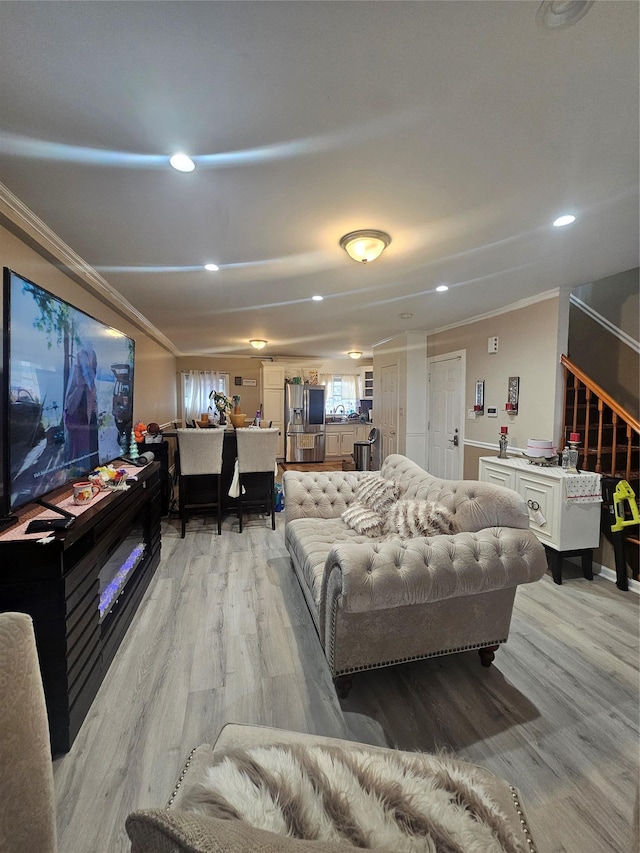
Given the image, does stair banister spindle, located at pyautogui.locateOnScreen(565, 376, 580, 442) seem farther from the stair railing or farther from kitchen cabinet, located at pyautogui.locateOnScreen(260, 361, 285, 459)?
kitchen cabinet, located at pyautogui.locateOnScreen(260, 361, 285, 459)

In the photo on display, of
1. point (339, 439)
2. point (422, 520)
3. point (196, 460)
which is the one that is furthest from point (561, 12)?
point (339, 439)

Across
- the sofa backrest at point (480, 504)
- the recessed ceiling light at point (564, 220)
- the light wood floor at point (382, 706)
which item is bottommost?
the light wood floor at point (382, 706)

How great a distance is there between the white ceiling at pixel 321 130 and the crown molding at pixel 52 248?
0.07 m

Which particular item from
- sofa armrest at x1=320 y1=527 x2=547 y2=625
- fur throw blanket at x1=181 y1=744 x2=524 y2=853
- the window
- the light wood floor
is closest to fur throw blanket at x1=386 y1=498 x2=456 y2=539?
sofa armrest at x1=320 y1=527 x2=547 y2=625

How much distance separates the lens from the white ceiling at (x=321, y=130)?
99cm

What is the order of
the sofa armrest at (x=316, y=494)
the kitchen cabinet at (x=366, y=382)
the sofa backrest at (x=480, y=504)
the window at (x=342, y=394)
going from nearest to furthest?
the sofa backrest at (x=480, y=504)
the sofa armrest at (x=316, y=494)
the window at (x=342, y=394)
the kitchen cabinet at (x=366, y=382)

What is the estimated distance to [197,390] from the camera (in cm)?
766

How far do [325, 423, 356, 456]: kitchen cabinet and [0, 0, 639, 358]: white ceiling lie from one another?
5.67 meters

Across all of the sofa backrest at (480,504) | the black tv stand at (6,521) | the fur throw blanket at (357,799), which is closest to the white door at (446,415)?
the sofa backrest at (480,504)

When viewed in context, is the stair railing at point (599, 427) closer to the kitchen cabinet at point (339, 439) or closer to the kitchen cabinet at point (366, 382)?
the kitchen cabinet at point (339, 439)

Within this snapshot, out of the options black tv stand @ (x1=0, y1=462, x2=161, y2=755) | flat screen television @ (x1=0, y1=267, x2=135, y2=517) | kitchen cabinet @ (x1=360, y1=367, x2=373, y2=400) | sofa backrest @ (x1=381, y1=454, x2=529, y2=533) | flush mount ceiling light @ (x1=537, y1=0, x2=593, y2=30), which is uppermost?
flush mount ceiling light @ (x1=537, y1=0, x2=593, y2=30)

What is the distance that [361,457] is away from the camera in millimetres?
6723

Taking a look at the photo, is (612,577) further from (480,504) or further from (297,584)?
(297,584)

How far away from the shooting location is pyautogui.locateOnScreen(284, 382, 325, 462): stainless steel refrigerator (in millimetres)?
7664
